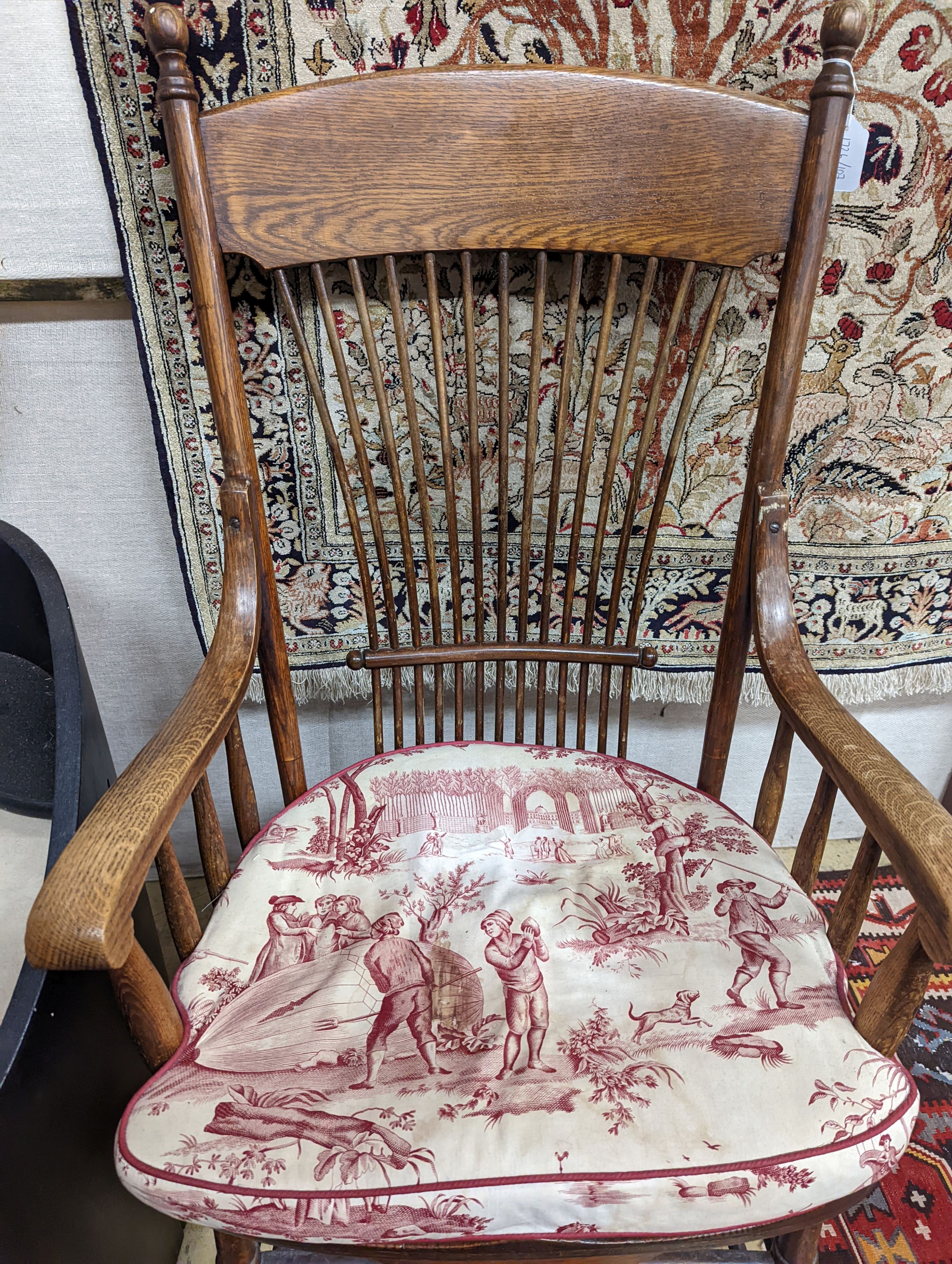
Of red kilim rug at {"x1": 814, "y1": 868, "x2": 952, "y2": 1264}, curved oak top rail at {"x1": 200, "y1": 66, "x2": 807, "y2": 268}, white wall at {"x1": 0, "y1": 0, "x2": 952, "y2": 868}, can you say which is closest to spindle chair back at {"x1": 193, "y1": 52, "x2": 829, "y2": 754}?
curved oak top rail at {"x1": 200, "y1": 66, "x2": 807, "y2": 268}

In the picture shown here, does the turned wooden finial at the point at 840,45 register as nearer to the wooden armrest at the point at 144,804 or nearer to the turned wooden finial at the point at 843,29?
the turned wooden finial at the point at 843,29

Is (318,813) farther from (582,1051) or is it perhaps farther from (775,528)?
(775,528)

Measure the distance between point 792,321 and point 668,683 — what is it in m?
0.49

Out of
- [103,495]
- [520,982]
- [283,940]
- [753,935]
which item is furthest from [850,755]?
[103,495]

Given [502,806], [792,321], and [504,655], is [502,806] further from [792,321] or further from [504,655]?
[792,321]

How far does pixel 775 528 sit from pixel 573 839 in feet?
1.15

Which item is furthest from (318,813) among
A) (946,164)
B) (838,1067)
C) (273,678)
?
(946,164)

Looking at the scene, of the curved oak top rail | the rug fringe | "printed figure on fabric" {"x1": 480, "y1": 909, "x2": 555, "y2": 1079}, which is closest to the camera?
"printed figure on fabric" {"x1": 480, "y1": 909, "x2": 555, "y2": 1079}

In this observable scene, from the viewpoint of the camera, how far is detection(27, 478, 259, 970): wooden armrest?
1.40 feet

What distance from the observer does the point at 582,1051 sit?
0.56 metres

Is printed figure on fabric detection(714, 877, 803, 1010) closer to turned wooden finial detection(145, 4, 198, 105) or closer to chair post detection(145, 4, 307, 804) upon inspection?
chair post detection(145, 4, 307, 804)

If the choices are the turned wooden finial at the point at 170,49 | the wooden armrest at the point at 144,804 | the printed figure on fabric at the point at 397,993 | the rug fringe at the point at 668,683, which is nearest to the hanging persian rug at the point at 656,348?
the rug fringe at the point at 668,683

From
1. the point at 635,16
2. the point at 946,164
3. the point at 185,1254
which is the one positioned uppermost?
the point at 635,16

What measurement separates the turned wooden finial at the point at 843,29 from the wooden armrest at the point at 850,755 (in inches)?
13.8
